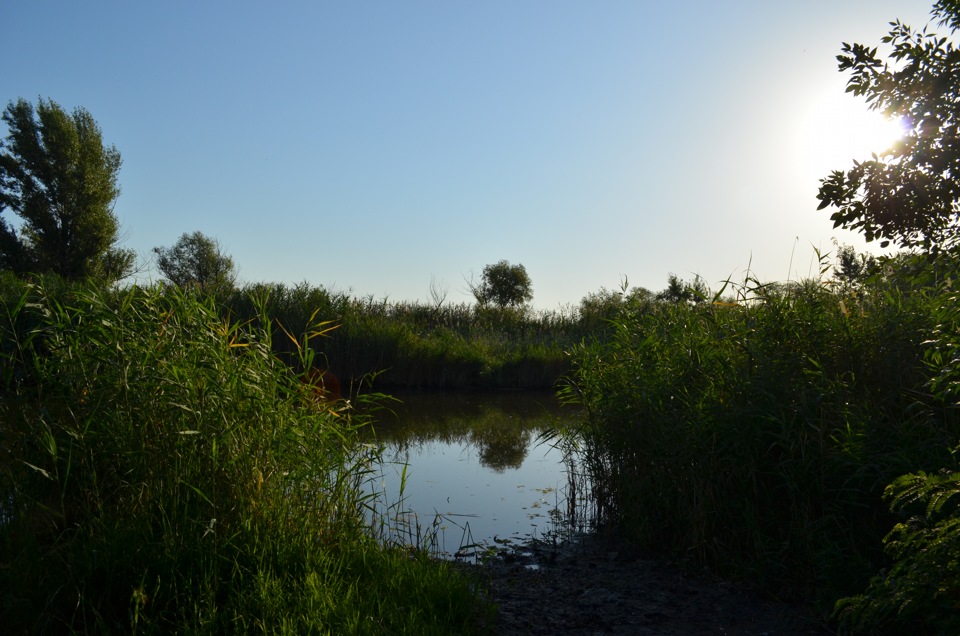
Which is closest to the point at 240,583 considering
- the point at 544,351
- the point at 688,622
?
the point at 688,622

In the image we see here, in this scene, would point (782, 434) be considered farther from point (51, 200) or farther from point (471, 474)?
point (51, 200)

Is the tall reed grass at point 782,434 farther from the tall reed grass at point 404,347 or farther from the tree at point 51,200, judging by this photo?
the tree at point 51,200

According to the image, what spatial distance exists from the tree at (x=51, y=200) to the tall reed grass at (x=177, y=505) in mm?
31045

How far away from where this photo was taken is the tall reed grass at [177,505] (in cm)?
337

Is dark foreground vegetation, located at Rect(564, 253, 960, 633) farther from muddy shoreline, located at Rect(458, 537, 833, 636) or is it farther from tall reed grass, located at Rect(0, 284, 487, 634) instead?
tall reed grass, located at Rect(0, 284, 487, 634)

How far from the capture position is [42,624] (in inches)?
129

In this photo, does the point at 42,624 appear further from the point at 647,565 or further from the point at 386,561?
the point at 647,565

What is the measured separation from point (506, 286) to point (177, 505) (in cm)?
3859


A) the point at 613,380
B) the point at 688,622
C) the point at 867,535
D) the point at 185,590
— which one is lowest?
the point at 688,622

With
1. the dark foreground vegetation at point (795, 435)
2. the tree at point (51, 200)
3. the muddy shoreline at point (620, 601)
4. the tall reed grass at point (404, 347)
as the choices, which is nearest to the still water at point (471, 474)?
the muddy shoreline at point (620, 601)

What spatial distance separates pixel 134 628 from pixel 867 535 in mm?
4150

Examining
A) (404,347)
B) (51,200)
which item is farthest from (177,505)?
(51,200)

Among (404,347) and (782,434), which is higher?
(404,347)

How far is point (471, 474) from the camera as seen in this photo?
8.85 m
